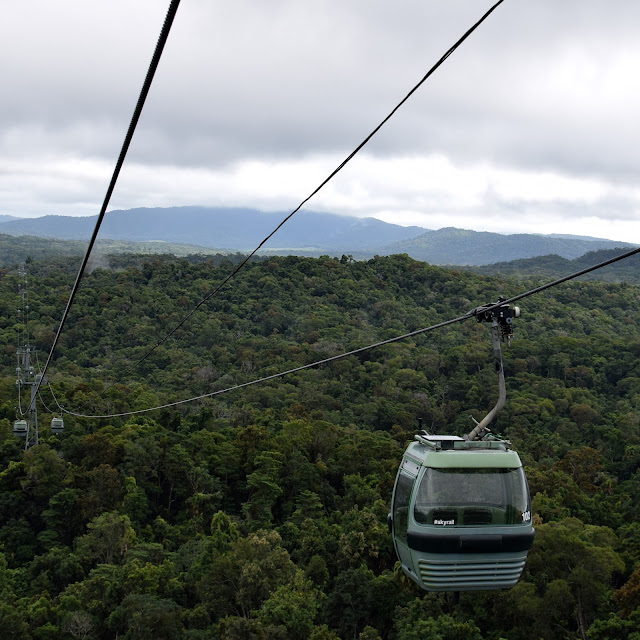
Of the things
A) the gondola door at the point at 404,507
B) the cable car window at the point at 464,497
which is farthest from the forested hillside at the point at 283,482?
the cable car window at the point at 464,497

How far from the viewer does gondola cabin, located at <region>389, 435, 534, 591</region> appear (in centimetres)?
694

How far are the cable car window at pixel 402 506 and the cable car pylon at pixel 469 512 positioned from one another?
7cm

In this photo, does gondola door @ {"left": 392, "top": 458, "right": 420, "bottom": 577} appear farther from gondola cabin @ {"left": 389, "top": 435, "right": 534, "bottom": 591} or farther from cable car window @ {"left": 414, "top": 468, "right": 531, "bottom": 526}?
cable car window @ {"left": 414, "top": 468, "right": 531, "bottom": 526}

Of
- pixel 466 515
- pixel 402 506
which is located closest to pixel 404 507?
pixel 402 506

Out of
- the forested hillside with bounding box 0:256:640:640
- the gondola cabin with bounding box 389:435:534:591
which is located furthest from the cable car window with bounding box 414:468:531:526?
the forested hillside with bounding box 0:256:640:640

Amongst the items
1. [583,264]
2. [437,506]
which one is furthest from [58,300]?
[583,264]

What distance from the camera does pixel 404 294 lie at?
222 ft

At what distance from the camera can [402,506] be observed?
7426 millimetres

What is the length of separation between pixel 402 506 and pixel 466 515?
712 millimetres

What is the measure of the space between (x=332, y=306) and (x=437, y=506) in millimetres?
54835

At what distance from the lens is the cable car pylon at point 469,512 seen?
22.8ft

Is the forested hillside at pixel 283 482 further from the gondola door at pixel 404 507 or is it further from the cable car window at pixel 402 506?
the cable car window at pixel 402 506

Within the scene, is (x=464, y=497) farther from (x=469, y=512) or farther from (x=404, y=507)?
(x=404, y=507)

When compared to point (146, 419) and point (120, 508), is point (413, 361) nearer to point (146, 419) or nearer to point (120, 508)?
point (146, 419)
